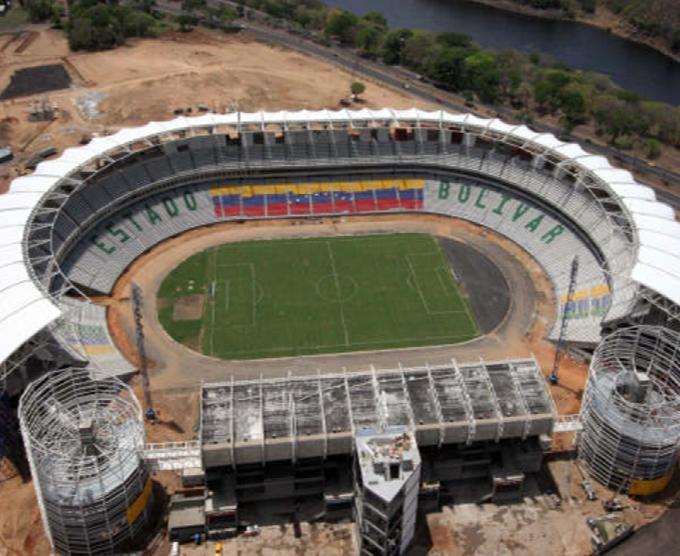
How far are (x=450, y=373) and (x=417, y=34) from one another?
127827 millimetres

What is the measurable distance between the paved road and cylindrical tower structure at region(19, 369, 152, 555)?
96076 mm

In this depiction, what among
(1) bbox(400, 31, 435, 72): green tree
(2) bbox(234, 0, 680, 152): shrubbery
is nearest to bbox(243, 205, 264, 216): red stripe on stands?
(2) bbox(234, 0, 680, 152): shrubbery

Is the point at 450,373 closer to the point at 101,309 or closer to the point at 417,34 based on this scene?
the point at 101,309

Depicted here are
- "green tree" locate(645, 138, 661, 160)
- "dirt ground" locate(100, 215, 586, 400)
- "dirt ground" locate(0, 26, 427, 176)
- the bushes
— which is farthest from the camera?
the bushes

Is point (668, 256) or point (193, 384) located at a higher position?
point (668, 256)

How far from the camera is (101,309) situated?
287 feet

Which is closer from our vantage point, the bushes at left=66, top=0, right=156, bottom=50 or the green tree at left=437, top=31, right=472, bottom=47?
the bushes at left=66, top=0, right=156, bottom=50

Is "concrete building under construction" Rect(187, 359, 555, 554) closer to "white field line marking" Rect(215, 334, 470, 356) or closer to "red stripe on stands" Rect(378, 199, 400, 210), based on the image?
"white field line marking" Rect(215, 334, 470, 356)

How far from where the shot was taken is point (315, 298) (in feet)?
307

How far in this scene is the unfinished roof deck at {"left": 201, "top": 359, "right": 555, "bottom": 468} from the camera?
60.5 metres

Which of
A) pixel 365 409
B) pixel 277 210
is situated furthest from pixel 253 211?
pixel 365 409

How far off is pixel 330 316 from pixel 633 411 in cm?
3885

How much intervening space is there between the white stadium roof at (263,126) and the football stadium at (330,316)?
0.35 meters

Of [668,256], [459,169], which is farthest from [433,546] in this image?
[459,169]
